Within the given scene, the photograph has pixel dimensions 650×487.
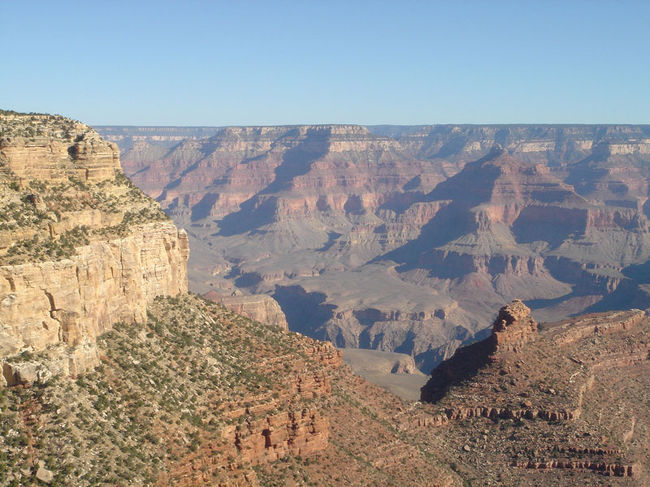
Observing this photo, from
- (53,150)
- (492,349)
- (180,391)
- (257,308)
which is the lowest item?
(257,308)

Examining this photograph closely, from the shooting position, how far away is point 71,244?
118 feet

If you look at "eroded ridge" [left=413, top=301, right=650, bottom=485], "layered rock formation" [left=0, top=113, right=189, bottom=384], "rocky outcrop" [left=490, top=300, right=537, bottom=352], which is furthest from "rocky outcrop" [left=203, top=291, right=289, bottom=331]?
"layered rock formation" [left=0, top=113, right=189, bottom=384]

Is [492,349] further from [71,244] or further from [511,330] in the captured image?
[71,244]

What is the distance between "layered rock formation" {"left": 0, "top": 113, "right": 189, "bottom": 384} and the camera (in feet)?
108

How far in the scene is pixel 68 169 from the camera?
4100cm

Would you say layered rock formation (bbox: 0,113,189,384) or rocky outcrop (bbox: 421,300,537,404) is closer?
layered rock formation (bbox: 0,113,189,384)

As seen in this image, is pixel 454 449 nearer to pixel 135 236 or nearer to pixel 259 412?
pixel 259 412

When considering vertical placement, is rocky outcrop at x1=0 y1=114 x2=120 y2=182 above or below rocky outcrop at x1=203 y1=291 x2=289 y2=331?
above

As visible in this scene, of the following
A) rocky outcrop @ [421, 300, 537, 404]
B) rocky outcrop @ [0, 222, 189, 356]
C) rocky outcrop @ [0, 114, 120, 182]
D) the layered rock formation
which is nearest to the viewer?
rocky outcrop @ [0, 222, 189, 356]

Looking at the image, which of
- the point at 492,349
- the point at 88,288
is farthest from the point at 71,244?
the point at 492,349

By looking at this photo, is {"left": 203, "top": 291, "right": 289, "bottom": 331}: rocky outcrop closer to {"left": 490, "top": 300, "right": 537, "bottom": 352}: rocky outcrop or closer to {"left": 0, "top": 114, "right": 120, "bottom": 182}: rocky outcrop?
{"left": 490, "top": 300, "right": 537, "bottom": 352}: rocky outcrop

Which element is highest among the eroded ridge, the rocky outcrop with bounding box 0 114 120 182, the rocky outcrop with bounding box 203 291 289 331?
the rocky outcrop with bounding box 0 114 120 182

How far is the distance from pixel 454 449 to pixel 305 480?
20230 millimetres

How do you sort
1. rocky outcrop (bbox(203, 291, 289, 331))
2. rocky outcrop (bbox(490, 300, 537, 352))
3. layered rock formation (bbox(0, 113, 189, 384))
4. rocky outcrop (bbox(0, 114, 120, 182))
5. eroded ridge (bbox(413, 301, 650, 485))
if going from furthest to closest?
rocky outcrop (bbox(203, 291, 289, 331)) → rocky outcrop (bbox(490, 300, 537, 352)) → eroded ridge (bbox(413, 301, 650, 485)) → rocky outcrop (bbox(0, 114, 120, 182)) → layered rock formation (bbox(0, 113, 189, 384))
